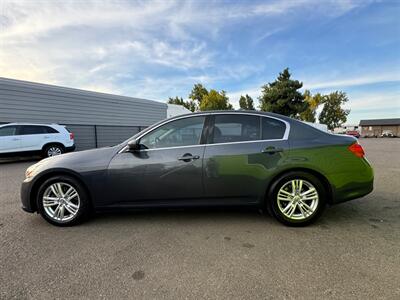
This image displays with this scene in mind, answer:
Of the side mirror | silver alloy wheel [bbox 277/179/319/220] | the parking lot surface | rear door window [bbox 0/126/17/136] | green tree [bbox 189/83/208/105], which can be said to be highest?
green tree [bbox 189/83/208/105]

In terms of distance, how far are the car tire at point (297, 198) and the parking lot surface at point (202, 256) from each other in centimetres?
16

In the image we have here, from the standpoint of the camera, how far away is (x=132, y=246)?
106 inches

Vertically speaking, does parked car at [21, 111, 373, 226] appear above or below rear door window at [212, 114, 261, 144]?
below

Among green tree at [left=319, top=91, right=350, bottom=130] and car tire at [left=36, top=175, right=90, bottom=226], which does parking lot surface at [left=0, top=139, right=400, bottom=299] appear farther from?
green tree at [left=319, top=91, right=350, bottom=130]

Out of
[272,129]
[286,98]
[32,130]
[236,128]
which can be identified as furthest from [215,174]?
[286,98]

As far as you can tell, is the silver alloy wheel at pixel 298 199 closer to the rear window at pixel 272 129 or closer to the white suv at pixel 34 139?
the rear window at pixel 272 129

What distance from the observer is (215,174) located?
3.13 m

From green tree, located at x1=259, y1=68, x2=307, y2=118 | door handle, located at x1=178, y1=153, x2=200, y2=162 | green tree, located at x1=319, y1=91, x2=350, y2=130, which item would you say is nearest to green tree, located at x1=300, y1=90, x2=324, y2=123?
green tree, located at x1=319, y1=91, x2=350, y2=130

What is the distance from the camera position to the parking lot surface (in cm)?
198

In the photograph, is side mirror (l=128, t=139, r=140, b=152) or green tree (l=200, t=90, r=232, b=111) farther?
green tree (l=200, t=90, r=232, b=111)

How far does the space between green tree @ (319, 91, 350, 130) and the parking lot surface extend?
62.4m

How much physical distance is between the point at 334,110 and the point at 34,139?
6277 cm

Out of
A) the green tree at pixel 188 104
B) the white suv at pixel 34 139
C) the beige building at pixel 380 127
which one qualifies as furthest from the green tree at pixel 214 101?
the beige building at pixel 380 127

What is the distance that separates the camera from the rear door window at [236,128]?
323cm
